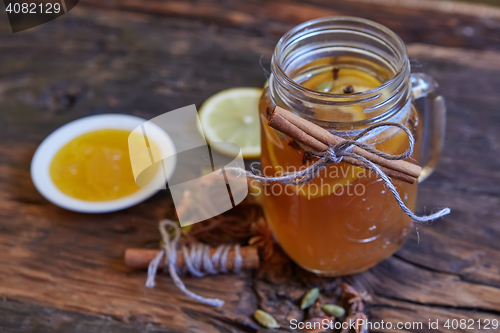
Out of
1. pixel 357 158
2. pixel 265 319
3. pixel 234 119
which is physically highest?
pixel 357 158

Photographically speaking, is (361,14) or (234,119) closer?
(234,119)

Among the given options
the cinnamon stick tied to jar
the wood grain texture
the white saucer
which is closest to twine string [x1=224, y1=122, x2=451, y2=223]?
the cinnamon stick tied to jar

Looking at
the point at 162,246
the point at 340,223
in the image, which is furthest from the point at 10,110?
the point at 340,223

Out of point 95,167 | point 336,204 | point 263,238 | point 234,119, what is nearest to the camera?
→ point 336,204

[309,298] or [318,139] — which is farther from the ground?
[318,139]

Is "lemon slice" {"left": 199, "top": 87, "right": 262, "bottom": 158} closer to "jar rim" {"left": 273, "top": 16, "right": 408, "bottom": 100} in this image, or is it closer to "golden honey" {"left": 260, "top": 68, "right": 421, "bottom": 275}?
"golden honey" {"left": 260, "top": 68, "right": 421, "bottom": 275}

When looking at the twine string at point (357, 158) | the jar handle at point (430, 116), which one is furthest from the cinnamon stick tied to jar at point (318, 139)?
the jar handle at point (430, 116)

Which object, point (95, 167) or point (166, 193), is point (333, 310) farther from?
point (95, 167)

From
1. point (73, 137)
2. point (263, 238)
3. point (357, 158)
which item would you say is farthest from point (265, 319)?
point (73, 137)
